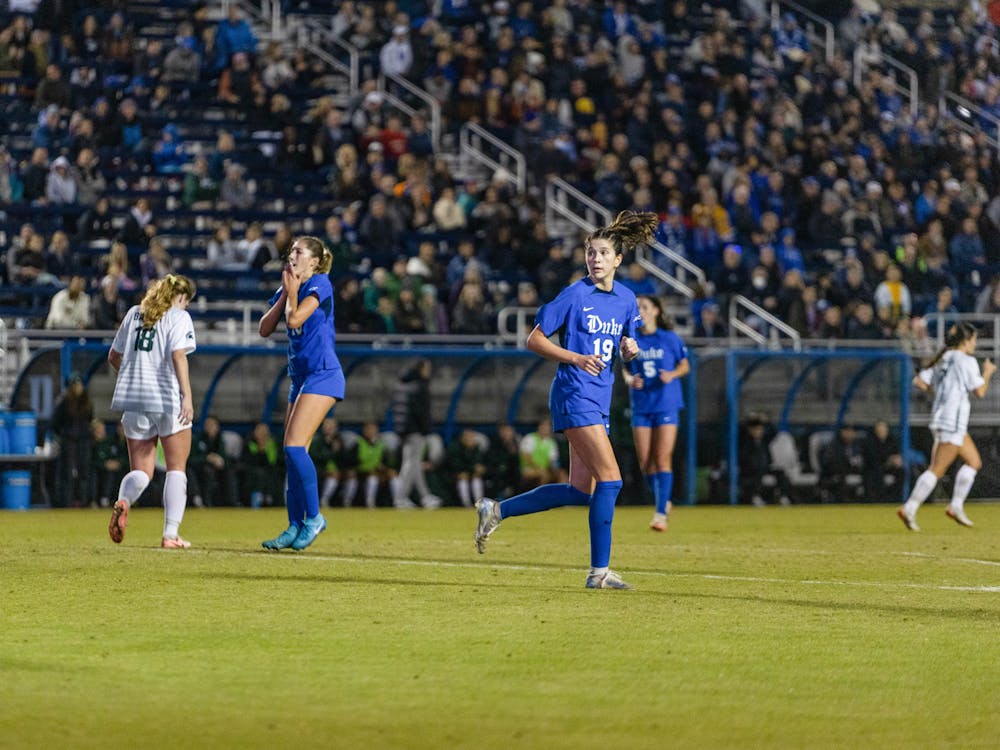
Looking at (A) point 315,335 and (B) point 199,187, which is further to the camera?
(B) point 199,187

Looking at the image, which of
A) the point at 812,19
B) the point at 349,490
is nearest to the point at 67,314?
the point at 349,490

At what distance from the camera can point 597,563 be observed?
11.2 metres

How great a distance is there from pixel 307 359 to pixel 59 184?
14.7 metres

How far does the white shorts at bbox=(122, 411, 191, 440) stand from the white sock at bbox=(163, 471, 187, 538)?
1.16 feet

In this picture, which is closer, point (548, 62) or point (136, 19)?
point (136, 19)

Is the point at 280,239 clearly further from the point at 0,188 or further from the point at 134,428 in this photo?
the point at 134,428

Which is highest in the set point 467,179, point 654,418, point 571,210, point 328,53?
point 328,53

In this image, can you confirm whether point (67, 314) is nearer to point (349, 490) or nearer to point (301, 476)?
point (349, 490)

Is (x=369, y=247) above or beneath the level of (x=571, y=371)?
above

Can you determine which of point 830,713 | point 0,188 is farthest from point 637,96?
point 830,713

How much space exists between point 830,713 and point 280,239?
1966 cm

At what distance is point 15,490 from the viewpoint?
891 inches

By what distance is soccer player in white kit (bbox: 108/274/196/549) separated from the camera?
1373 cm

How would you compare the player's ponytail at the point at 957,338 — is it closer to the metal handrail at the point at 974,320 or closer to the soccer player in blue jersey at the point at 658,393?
the soccer player in blue jersey at the point at 658,393
